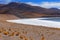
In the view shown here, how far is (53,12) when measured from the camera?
849cm

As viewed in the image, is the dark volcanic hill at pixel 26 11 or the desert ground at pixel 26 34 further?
the dark volcanic hill at pixel 26 11

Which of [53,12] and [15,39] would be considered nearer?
[15,39]

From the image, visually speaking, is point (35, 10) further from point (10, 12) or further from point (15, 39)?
point (15, 39)

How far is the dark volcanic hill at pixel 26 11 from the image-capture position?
335 inches

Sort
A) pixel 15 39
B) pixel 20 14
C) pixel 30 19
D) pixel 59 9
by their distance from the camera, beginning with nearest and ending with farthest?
pixel 15 39 → pixel 59 9 → pixel 30 19 → pixel 20 14

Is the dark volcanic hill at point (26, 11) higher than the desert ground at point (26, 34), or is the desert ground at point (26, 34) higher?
the desert ground at point (26, 34)

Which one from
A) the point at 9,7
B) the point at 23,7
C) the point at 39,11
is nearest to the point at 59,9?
the point at 39,11

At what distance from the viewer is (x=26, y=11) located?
899 centimetres

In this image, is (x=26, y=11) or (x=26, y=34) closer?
(x=26, y=34)

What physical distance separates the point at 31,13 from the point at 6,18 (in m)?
2.65

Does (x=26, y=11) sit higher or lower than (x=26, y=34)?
lower

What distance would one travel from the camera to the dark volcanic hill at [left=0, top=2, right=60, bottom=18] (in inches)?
335

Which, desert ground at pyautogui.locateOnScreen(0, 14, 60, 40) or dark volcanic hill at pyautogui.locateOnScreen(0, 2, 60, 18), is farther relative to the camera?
dark volcanic hill at pyautogui.locateOnScreen(0, 2, 60, 18)

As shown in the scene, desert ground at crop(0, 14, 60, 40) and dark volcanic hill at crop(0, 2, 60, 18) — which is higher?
desert ground at crop(0, 14, 60, 40)
